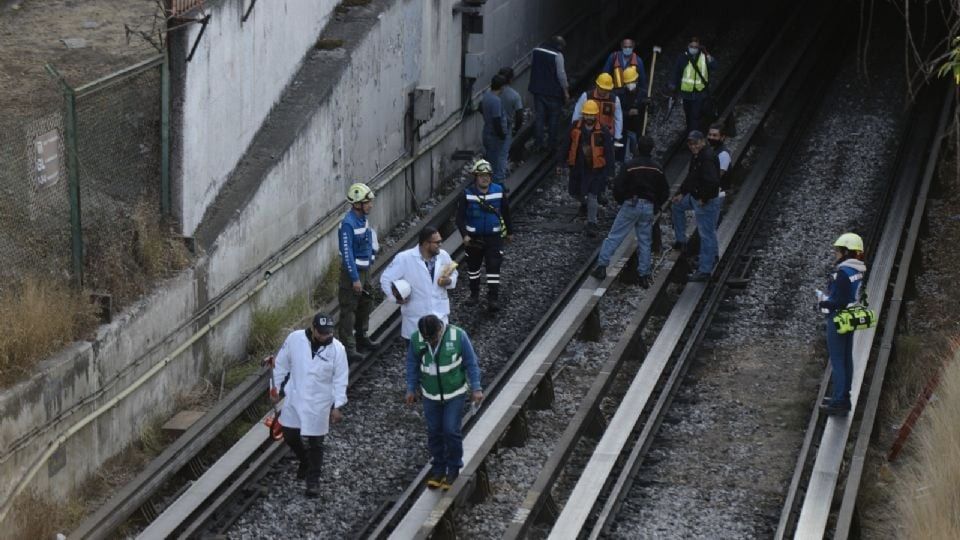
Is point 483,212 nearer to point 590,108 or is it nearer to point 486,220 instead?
point 486,220

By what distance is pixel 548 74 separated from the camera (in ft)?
68.0

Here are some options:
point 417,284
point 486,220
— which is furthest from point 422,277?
point 486,220

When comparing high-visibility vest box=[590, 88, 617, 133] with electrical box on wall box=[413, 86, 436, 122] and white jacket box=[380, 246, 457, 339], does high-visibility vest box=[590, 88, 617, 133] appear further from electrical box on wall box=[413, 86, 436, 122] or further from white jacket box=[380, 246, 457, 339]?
white jacket box=[380, 246, 457, 339]

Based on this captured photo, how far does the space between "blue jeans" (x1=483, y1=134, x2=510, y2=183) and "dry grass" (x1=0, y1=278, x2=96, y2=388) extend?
6.99 metres

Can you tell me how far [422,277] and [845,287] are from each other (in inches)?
139

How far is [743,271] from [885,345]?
2656 millimetres

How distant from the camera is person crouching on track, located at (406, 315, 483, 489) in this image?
12492mm

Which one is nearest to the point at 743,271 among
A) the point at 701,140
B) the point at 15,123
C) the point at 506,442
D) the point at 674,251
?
the point at 674,251

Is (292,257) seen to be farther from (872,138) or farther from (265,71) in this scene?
(872,138)

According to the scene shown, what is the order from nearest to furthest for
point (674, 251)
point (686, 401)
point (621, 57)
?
point (686, 401) < point (674, 251) < point (621, 57)

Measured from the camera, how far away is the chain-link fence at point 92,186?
44.4ft

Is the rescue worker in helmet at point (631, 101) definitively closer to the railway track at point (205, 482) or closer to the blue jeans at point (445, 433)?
the railway track at point (205, 482)

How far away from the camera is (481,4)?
68.9 feet

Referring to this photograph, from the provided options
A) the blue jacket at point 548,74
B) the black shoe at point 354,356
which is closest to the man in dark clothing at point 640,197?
the black shoe at point 354,356
